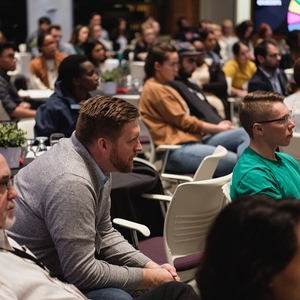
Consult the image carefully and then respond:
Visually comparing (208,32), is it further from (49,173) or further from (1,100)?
(49,173)

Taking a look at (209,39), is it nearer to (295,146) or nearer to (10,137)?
(295,146)

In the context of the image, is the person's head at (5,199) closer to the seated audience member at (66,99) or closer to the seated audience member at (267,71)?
the seated audience member at (66,99)

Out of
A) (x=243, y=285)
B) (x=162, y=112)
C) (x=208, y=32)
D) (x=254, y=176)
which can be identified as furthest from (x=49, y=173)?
(x=208, y=32)

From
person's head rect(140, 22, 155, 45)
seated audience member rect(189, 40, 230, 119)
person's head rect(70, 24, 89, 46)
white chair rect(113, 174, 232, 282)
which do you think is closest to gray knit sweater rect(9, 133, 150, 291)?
white chair rect(113, 174, 232, 282)

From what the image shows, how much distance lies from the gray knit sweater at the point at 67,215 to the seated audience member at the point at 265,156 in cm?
74

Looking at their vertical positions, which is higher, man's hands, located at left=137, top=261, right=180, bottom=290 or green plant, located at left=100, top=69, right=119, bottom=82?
man's hands, located at left=137, top=261, right=180, bottom=290

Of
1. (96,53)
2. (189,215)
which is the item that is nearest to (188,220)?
(189,215)

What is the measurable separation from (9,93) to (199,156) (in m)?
2.18

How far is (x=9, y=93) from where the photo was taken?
7.08 meters

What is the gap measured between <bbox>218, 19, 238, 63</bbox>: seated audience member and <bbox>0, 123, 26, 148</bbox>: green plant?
1064 centimetres

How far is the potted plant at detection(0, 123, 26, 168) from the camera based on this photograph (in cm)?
400

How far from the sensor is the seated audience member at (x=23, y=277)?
91.6 inches

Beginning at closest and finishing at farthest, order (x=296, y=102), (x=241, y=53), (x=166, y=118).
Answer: (x=296, y=102), (x=166, y=118), (x=241, y=53)

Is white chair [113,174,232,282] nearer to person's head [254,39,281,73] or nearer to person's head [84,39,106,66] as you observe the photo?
person's head [254,39,281,73]
